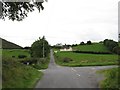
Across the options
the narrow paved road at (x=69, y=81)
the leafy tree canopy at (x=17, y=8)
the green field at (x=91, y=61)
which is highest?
the leafy tree canopy at (x=17, y=8)

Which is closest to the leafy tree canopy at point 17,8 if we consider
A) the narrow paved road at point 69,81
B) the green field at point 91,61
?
the narrow paved road at point 69,81

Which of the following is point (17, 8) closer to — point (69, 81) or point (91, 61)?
point (69, 81)

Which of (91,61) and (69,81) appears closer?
(69,81)

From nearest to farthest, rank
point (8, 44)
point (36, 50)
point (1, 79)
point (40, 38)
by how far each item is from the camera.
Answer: point (1, 79) < point (8, 44) < point (36, 50) < point (40, 38)

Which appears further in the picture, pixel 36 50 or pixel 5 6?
pixel 36 50

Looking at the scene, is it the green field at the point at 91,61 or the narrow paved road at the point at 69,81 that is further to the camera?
the green field at the point at 91,61

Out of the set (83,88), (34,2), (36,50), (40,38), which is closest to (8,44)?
(34,2)

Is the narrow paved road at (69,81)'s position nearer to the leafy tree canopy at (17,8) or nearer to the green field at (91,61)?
the leafy tree canopy at (17,8)

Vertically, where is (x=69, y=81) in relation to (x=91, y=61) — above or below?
above

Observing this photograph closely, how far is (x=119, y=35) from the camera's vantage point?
22.8 meters

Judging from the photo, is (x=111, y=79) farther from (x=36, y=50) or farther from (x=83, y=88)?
(x=36, y=50)

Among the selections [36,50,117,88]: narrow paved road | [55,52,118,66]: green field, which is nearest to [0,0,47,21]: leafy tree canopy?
[36,50,117,88]: narrow paved road

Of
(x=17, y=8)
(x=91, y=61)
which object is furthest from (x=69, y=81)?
(x=91, y=61)

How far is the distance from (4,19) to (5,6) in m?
1.57
